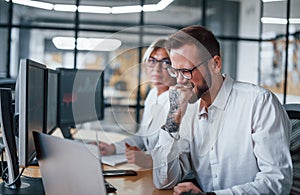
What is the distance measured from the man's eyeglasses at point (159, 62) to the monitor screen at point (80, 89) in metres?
0.34

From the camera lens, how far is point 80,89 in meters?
1.91

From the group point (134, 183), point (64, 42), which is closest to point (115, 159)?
point (134, 183)

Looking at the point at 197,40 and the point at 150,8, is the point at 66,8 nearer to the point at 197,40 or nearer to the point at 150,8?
the point at 150,8

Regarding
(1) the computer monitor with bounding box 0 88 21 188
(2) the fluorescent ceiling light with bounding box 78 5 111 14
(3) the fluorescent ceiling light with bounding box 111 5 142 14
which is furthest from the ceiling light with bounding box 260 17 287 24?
(1) the computer monitor with bounding box 0 88 21 188

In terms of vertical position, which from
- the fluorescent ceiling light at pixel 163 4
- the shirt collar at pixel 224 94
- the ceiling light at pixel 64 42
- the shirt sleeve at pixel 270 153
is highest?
the fluorescent ceiling light at pixel 163 4

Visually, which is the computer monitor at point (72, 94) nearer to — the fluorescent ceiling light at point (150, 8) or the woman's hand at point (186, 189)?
the woman's hand at point (186, 189)

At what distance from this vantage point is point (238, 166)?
5.19 feet

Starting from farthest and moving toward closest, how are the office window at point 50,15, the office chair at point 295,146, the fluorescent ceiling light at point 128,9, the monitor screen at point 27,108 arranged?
the fluorescent ceiling light at point 128,9 → the office window at point 50,15 → the office chair at point 295,146 → the monitor screen at point 27,108

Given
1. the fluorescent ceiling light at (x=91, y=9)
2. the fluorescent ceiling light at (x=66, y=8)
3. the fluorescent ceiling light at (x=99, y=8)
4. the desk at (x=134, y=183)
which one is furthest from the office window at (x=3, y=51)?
the desk at (x=134, y=183)

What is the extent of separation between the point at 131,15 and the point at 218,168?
4.64 metres

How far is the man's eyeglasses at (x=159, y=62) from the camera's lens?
1617 mm

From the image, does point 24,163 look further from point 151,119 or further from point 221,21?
point 221,21

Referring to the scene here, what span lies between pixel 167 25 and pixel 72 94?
300cm

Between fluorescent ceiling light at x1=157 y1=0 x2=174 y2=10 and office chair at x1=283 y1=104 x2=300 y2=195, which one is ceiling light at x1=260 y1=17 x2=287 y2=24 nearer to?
fluorescent ceiling light at x1=157 y1=0 x2=174 y2=10
